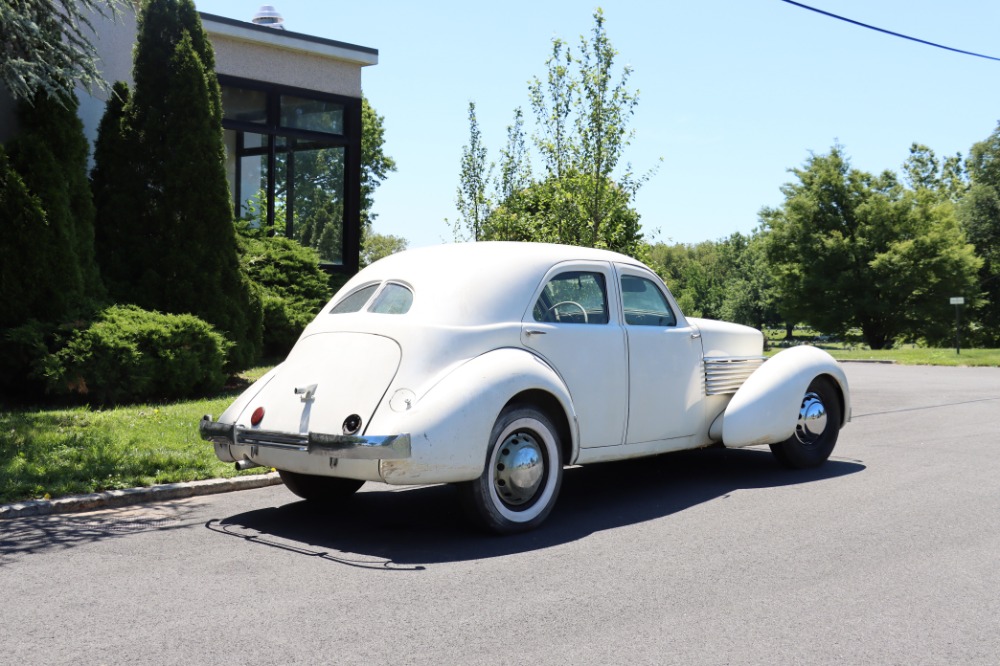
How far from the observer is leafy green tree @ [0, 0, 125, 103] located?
998 cm

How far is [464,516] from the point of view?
6668 millimetres

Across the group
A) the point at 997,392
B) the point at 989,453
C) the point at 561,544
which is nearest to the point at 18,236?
the point at 561,544

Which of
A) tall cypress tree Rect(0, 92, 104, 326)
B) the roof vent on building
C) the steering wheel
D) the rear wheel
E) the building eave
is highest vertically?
the roof vent on building

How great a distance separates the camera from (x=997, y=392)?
1817 centimetres

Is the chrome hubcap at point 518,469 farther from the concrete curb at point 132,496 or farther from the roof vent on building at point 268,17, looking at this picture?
the roof vent on building at point 268,17

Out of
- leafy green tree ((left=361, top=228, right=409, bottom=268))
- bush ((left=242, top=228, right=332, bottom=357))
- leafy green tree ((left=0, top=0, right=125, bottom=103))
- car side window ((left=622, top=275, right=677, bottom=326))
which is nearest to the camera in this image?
car side window ((left=622, top=275, right=677, bottom=326))

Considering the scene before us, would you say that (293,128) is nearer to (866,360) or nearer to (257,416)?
(257,416)

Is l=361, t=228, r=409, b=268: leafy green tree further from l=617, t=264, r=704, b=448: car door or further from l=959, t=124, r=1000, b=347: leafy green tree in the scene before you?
l=617, t=264, r=704, b=448: car door

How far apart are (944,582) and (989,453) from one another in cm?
537

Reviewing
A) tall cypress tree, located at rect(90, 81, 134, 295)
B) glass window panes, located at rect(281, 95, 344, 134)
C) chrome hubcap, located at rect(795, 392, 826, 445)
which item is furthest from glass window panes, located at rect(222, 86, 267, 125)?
chrome hubcap, located at rect(795, 392, 826, 445)

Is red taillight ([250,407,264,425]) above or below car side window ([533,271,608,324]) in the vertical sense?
below

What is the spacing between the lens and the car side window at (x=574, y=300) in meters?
7.10

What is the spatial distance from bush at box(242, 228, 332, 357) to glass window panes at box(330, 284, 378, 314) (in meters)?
8.14

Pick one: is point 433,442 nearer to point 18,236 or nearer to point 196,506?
point 196,506
